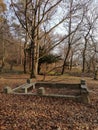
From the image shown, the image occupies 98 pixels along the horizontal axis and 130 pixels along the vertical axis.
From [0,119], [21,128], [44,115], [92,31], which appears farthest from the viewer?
[92,31]

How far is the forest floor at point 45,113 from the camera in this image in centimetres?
497

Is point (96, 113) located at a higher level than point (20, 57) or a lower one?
lower

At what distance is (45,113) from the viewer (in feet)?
19.7

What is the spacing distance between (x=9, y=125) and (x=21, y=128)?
13.0 inches

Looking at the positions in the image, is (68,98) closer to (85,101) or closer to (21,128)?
(85,101)

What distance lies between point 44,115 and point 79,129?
49.5 inches

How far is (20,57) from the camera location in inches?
1590

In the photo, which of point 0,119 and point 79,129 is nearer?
point 79,129

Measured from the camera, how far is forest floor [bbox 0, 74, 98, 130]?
16.3 feet

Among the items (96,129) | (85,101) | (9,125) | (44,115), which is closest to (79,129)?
(96,129)

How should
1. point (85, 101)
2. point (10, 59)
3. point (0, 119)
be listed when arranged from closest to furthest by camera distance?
1. point (0, 119)
2. point (85, 101)
3. point (10, 59)

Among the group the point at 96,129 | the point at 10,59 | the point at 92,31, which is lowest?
the point at 96,129

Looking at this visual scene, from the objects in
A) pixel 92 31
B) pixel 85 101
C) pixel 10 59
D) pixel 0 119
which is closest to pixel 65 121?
pixel 0 119

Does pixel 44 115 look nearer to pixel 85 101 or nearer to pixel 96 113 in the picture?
pixel 96 113
